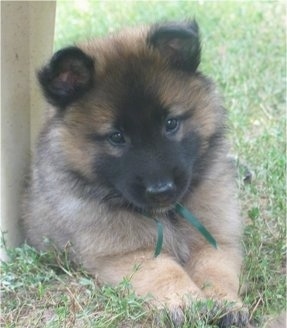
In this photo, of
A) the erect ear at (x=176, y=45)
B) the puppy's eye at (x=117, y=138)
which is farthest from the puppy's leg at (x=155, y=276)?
the erect ear at (x=176, y=45)

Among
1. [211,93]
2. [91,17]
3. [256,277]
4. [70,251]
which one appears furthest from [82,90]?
[91,17]

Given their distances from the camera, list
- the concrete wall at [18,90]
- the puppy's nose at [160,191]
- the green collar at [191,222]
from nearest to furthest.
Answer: the puppy's nose at [160,191], the green collar at [191,222], the concrete wall at [18,90]

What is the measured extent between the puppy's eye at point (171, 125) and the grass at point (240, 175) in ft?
2.36

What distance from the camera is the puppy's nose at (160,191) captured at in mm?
3533

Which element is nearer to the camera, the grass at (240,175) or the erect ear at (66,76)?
the erect ear at (66,76)

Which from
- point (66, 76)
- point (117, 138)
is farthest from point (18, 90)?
point (117, 138)

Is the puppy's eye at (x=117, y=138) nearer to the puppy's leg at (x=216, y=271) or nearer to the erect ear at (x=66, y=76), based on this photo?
the erect ear at (x=66, y=76)

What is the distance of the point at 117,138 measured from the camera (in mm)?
3621

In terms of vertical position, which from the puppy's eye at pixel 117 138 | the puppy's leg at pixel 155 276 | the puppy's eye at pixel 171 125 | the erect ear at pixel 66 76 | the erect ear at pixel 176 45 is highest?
the erect ear at pixel 176 45

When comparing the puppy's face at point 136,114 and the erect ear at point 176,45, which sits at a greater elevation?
the erect ear at point 176,45

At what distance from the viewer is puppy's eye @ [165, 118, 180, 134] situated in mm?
3635

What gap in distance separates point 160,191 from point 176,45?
2.43 feet

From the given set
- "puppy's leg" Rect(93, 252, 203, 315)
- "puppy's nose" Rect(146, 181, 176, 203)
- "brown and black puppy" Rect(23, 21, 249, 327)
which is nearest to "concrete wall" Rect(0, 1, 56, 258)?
"brown and black puppy" Rect(23, 21, 249, 327)

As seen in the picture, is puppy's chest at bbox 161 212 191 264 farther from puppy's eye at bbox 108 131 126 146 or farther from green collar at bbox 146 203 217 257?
puppy's eye at bbox 108 131 126 146
